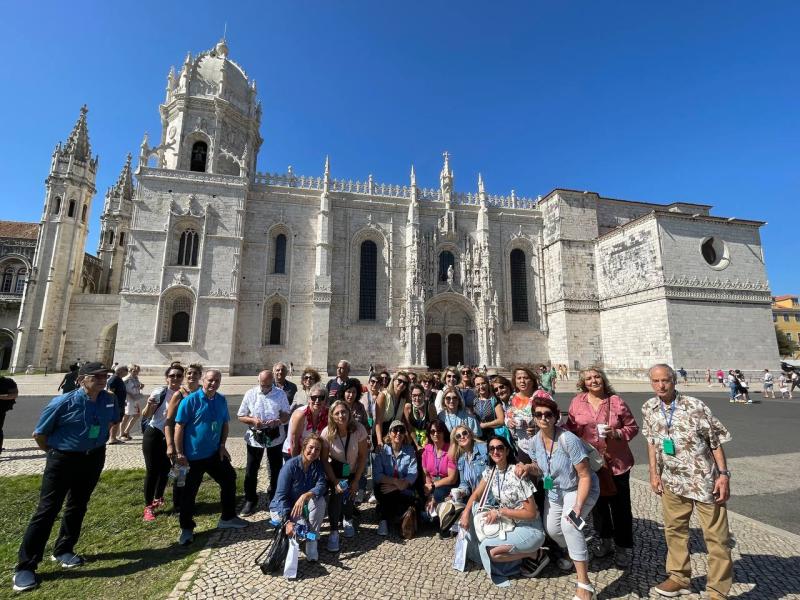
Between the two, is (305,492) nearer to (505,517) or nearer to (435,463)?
(435,463)

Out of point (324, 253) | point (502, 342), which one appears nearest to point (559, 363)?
point (502, 342)

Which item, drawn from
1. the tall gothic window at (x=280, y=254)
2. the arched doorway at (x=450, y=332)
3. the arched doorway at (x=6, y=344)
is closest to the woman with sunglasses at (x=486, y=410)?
the arched doorway at (x=450, y=332)

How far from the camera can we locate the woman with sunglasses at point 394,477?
14.5ft

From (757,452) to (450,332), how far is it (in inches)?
794

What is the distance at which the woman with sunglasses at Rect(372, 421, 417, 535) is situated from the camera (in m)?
4.42

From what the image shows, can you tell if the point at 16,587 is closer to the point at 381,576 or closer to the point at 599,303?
the point at 381,576

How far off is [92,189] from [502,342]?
3395 cm

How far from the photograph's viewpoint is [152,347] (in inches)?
879

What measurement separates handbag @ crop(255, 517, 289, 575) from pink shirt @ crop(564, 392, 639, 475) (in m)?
3.04

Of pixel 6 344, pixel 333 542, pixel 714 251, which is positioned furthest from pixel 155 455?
pixel 6 344

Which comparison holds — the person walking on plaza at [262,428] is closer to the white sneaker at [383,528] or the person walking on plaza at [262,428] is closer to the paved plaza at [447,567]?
the paved plaza at [447,567]

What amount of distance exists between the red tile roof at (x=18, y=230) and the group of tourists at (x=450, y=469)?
138 ft

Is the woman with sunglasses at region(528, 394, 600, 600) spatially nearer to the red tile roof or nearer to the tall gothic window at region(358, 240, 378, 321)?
the tall gothic window at region(358, 240, 378, 321)

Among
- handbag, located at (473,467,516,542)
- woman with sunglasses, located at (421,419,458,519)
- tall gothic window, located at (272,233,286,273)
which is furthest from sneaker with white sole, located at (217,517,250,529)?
tall gothic window, located at (272,233,286,273)
